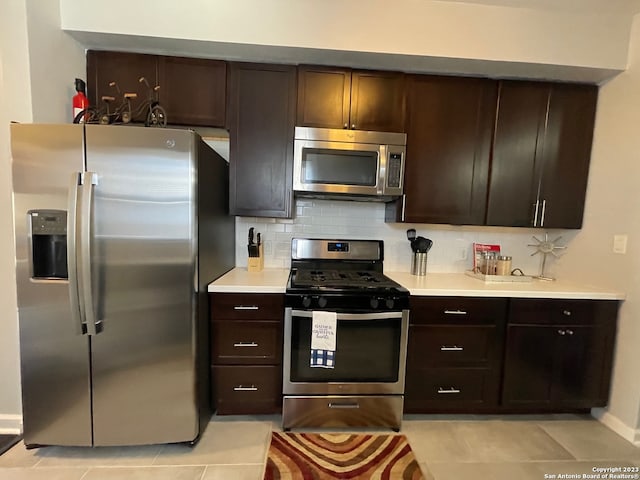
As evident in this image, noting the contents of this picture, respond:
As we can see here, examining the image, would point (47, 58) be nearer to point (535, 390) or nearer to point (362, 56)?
point (362, 56)

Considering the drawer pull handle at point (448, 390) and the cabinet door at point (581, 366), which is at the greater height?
the cabinet door at point (581, 366)

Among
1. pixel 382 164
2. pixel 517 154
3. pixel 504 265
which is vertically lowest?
pixel 504 265

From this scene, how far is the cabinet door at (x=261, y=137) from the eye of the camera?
2084 mm

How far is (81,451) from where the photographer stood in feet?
5.66

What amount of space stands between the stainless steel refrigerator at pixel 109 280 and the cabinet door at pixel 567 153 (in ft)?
8.09

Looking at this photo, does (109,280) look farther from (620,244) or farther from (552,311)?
(620,244)

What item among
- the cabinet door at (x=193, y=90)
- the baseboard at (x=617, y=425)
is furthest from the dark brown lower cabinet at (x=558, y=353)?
the cabinet door at (x=193, y=90)

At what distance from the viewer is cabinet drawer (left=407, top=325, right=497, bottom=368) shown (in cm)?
199

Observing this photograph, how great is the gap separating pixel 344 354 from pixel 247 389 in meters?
0.66

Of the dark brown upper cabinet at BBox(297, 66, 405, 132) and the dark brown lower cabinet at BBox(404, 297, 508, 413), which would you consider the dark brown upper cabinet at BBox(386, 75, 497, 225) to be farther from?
the dark brown lower cabinet at BBox(404, 297, 508, 413)

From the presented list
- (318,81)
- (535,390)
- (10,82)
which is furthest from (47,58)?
(535,390)

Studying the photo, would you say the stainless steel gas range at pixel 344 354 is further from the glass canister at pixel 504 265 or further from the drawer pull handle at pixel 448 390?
the glass canister at pixel 504 265

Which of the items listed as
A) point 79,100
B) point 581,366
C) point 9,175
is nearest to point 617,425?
point 581,366

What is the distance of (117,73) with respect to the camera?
2.05m
